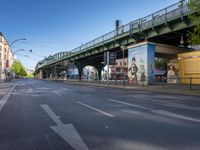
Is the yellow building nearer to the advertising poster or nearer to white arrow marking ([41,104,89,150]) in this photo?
the advertising poster

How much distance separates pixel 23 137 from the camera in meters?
5.18

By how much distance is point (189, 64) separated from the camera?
30.5 m

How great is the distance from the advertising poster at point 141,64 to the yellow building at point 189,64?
162 inches

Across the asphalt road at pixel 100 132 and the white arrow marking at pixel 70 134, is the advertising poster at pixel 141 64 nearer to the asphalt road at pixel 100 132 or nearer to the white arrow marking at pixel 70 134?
the asphalt road at pixel 100 132

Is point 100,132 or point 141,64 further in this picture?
point 141,64

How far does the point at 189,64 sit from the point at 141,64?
6.25 metres

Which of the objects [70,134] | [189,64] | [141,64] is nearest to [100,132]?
[70,134]

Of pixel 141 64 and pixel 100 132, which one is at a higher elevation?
pixel 141 64

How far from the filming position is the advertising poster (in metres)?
31.1

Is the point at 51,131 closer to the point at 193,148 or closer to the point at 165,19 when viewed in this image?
the point at 193,148

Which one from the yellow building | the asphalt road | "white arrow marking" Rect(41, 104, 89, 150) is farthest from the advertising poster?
"white arrow marking" Rect(41, 104, 89, 150)

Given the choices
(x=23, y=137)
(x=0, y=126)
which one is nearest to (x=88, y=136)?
(x=23, y=137)

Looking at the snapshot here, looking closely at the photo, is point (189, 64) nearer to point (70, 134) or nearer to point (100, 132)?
point (100, 132)

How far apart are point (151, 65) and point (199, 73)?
6057 millimetres
